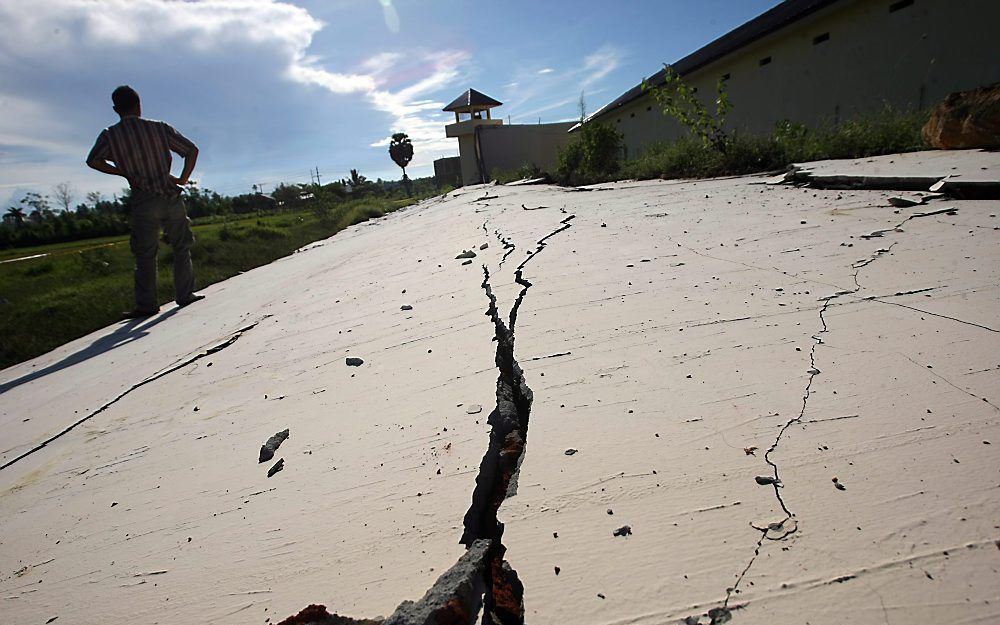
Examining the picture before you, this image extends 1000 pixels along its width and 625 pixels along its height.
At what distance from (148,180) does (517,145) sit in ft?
64.2

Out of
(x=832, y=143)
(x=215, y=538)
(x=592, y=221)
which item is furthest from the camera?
(x=832, y=143)

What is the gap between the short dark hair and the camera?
11.8 feet

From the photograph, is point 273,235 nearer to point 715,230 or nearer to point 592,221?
point 592,221

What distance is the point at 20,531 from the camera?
1359 millimetres

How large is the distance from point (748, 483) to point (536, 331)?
1.06m

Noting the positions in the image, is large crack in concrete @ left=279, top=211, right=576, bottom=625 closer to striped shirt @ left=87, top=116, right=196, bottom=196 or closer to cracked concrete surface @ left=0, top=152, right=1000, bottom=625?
cracked concrete surface @ left=0, top=152, right=1000, bottom=625

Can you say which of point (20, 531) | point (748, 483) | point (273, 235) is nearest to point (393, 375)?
point (20, 531)

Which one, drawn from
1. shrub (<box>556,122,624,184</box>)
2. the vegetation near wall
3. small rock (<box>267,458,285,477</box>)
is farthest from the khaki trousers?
shrub (<box>556,122,624,184</box>)

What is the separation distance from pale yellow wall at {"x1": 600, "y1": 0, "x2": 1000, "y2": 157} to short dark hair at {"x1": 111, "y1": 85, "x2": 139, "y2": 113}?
9597mm

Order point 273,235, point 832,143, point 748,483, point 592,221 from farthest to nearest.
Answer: point 273,235 < point 832,143 < point 592,221 < point 748,483

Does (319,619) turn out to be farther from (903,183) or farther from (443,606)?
(903,183)

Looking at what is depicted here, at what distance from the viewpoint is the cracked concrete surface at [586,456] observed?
2.72 feet

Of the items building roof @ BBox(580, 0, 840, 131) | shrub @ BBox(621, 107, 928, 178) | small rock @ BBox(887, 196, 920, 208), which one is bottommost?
small rock @ BBox(887, 196, 920, 208)

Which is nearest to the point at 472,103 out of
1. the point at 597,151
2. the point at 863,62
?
the point at 597,151
